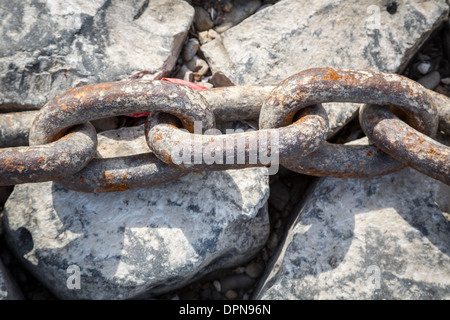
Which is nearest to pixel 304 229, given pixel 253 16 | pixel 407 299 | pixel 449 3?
pixel 407 299

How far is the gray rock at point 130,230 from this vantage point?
5.90ft

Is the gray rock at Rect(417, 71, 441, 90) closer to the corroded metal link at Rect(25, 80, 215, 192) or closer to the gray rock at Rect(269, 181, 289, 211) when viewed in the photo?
the gray rock at Rect(269, 181, 289, 211)

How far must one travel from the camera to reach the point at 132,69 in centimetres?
198

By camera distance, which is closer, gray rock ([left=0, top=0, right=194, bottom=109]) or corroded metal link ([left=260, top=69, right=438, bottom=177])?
corroded metal link ([left=260, top=69, right=438, bottom=177])

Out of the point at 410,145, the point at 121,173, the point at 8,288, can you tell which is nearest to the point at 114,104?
the point at 121,173

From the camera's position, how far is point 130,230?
6.03 ft

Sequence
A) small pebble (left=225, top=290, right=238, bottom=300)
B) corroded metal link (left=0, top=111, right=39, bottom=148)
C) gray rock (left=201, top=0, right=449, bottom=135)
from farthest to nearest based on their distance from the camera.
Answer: small pebble (left=225, top=290, right=238, bottom=300)
gray rock (left=201, top=0, right=449, bottom=135)
corroded metal link (left=0, top=111, right=39, bottom=148)

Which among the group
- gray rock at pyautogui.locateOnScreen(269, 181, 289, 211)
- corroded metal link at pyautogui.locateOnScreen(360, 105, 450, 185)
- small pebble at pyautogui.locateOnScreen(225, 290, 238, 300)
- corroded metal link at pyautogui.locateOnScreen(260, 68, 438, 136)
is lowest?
small pebble at pyautogui.locateOnScreen(225, 290, 238, 300)

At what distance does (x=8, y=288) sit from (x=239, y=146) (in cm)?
133

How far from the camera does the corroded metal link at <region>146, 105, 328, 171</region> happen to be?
4.61ft

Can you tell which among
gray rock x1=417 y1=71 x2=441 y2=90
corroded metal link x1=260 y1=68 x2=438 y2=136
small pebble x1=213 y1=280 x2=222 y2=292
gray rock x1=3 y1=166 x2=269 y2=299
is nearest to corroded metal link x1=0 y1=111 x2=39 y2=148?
gray rock x1=3 y1=166 x2=269 y2=299

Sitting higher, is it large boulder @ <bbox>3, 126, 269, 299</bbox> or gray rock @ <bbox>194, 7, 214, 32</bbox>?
gray rock @ <bbox>194, 7, 214, 32</bbox>

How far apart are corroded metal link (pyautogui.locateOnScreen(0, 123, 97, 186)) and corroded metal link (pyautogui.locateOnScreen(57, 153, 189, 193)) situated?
0.11 meters

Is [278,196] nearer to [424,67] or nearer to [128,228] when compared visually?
[128,228]
